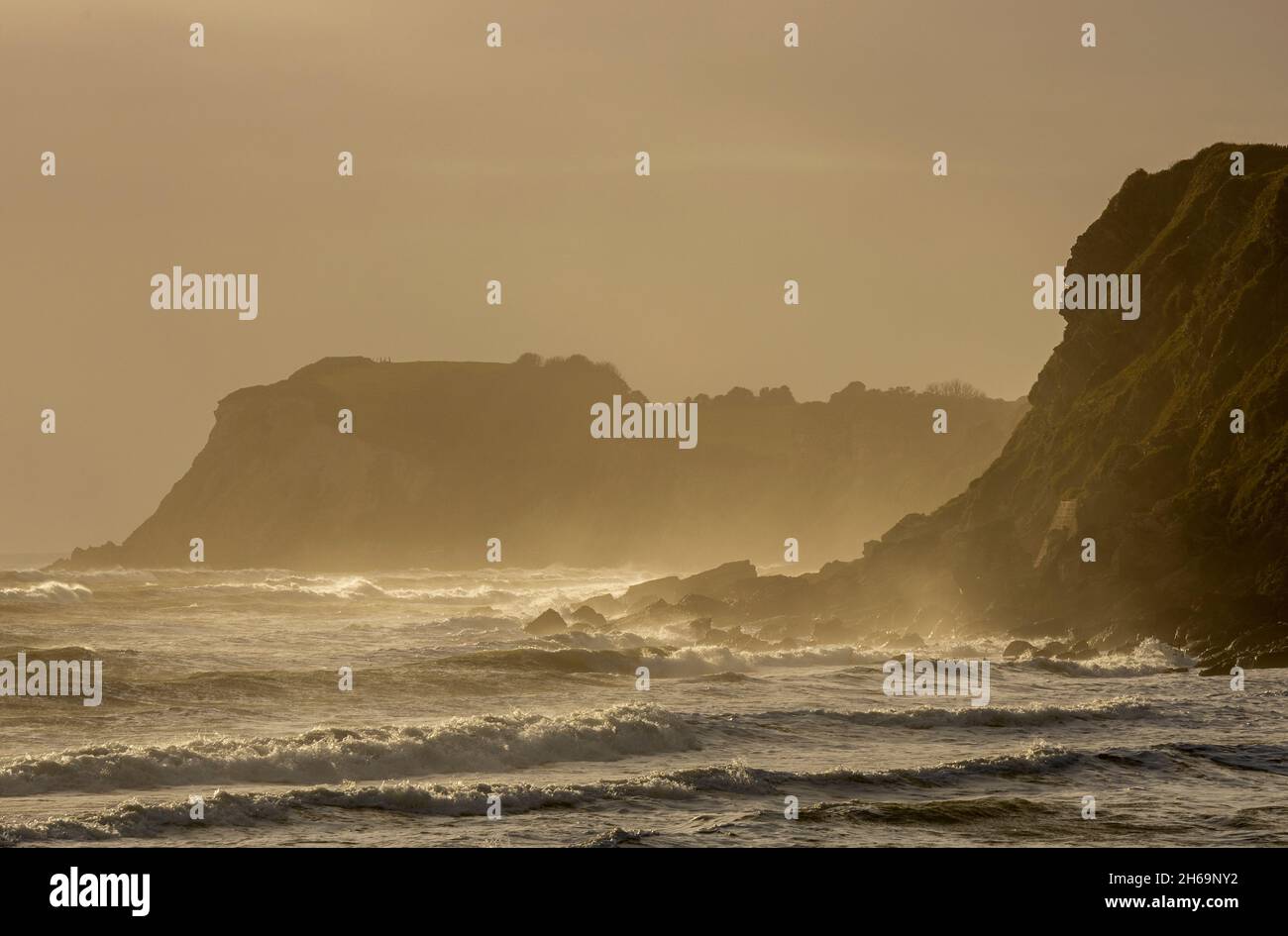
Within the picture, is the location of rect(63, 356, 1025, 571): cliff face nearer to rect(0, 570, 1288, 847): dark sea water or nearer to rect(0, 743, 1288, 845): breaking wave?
rect(0, 570, 1288, 847): dark sea water

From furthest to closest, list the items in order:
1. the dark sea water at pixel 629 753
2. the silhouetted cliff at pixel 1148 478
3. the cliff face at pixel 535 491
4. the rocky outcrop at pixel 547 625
Result: the cliff face at pixel 535 491
the rocky outcrop at pixel 547 625
the silhouetted cliff at pixel 1148 478
the dark sea water at pixel 629 753

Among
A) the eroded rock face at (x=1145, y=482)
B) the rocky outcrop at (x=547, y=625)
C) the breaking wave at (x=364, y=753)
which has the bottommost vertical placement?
the breaking wave at (x=364, y=753)

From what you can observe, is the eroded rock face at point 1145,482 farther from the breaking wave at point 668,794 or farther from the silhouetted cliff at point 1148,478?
the breaking wave at point 668,794

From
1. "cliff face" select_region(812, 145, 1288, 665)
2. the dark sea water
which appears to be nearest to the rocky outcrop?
"cliff face" select_region(812, 145, 1288, 665)

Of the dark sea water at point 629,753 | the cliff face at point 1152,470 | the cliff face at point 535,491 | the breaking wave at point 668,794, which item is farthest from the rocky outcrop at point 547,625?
the cliff face at point 535,491

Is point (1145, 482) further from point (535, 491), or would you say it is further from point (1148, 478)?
point (535, 491)

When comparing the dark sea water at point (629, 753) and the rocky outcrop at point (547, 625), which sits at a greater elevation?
the rocky outcrop at point (547, 625)
